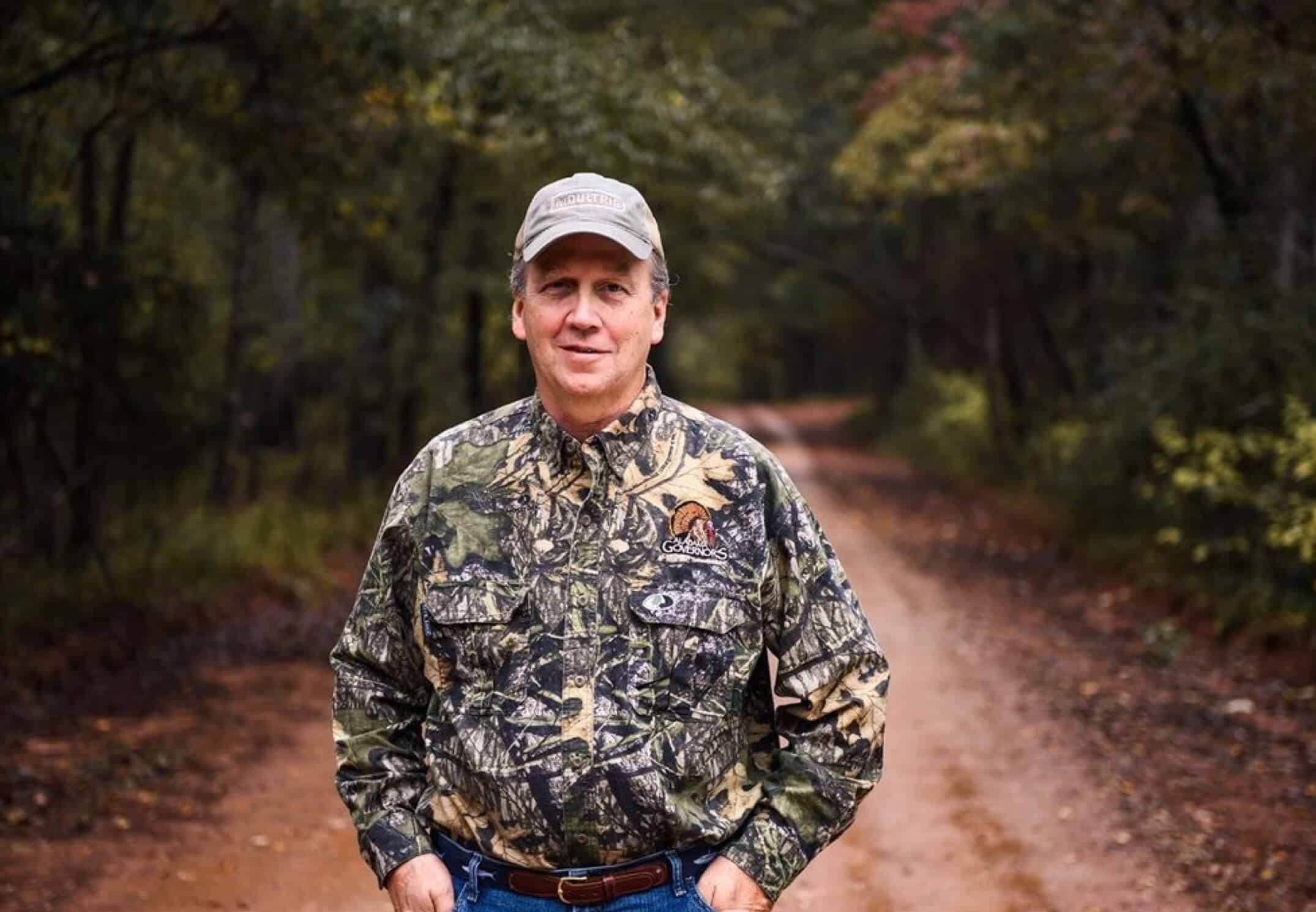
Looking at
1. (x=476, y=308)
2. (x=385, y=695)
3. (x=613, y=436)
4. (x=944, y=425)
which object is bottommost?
(x=944, y=425)

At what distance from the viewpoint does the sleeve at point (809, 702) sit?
274 centimetres

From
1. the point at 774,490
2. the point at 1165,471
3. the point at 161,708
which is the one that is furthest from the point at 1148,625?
the point at 774,490

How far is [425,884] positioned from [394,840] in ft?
0.32

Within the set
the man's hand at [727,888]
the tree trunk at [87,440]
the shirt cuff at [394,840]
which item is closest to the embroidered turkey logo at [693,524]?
the man's hand at [727,888]

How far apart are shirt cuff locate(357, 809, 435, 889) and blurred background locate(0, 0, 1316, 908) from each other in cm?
670

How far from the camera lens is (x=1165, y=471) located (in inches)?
501

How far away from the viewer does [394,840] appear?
2.73 m

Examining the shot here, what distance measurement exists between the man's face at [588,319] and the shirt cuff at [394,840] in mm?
803

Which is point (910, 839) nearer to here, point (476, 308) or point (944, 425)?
point (476, 308)

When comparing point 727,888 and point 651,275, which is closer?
point 727,888

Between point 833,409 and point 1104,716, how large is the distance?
117 ft

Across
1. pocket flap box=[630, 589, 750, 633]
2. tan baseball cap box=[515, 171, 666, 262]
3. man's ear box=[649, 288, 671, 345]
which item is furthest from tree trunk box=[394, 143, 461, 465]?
pocket flap box=[630, 589, 750, 633]

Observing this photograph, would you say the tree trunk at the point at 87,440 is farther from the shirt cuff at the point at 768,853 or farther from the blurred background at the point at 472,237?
the shirt cuff at the point at 768,853

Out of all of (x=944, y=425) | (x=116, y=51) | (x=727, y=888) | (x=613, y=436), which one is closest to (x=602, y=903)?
(x=727, y=888)
